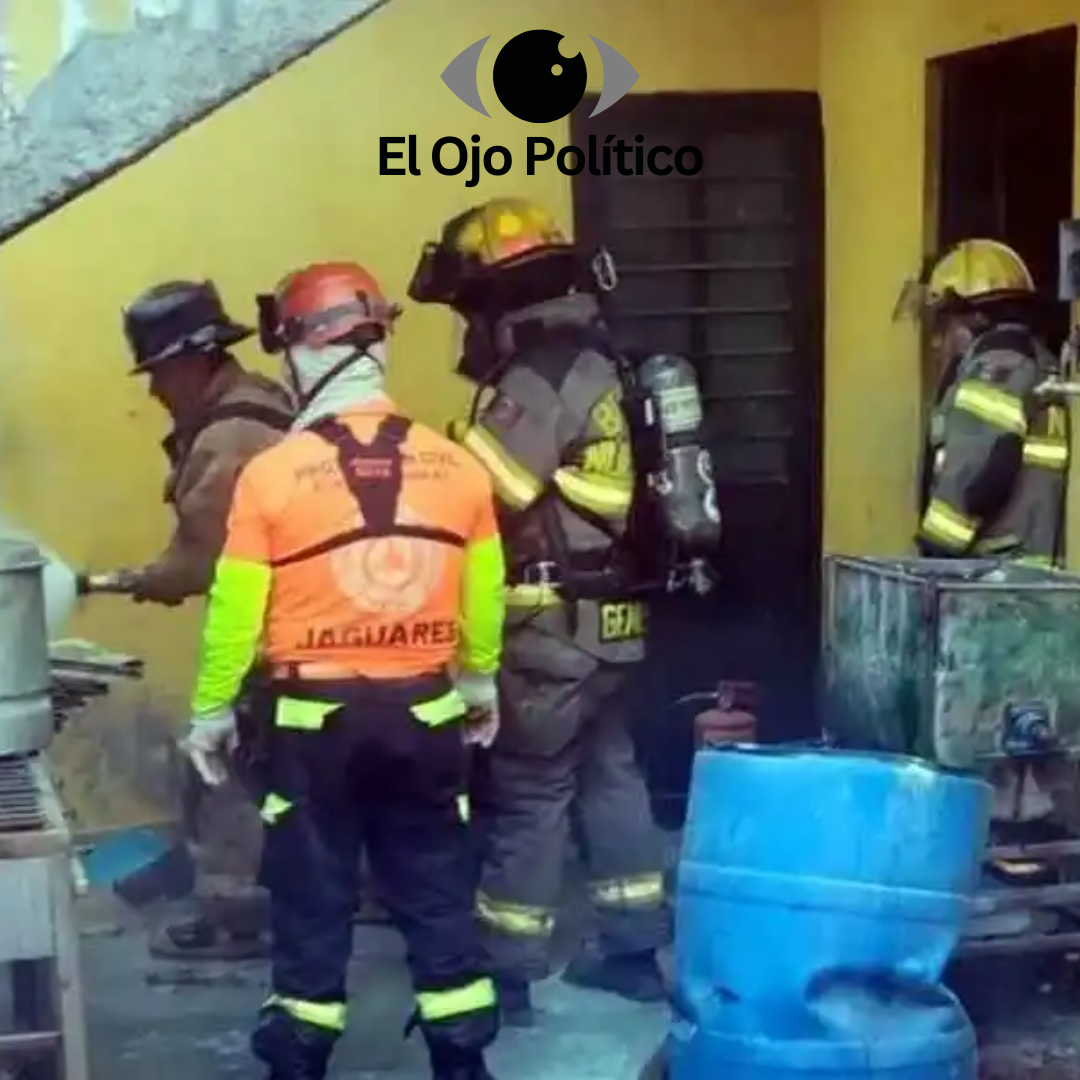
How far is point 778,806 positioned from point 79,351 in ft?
11.3

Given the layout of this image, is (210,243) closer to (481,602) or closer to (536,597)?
(536,597)

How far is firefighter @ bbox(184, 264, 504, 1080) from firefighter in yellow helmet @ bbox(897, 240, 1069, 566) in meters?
1.70

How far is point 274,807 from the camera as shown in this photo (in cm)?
534

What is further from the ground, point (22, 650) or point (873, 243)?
point (873, 243)

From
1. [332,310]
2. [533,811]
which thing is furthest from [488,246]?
[533,811]

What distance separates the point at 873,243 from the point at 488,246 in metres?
2.01

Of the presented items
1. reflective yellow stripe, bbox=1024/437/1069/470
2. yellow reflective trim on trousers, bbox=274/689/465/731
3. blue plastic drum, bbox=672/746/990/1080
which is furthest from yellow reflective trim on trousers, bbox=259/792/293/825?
reflective yellow stripe, bbox=1024/437/1069/470

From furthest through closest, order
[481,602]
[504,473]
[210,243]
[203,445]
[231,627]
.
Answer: [210,243] → [203,445] → [504,473] → [481,602] → [231,627]

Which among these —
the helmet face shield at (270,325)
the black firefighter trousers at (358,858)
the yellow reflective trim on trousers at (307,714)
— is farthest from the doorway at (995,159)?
the yellow reflective trim on trousers at (307,714)

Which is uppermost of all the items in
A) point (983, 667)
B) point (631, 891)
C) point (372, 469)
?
point (372, 469)

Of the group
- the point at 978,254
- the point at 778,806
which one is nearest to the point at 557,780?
the point at 778,806

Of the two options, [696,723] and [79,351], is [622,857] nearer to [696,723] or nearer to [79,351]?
[696,723]

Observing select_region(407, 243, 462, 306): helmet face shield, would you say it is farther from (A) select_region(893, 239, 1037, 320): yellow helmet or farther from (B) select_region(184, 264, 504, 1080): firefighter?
(A) select_region(893, 239, 1037, 320): yellow helmet

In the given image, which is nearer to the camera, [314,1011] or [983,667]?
[314,1011]
